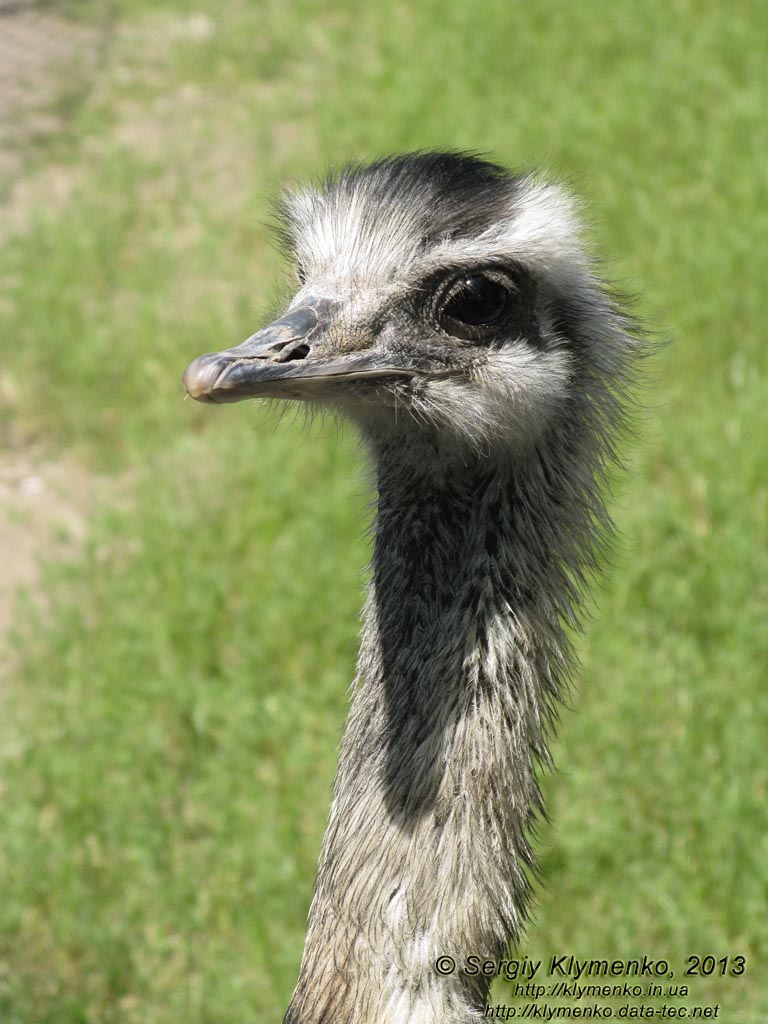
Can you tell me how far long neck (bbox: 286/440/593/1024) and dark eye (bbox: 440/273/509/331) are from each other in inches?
8.3

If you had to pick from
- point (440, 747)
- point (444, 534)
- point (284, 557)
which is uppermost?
point (444, 534)

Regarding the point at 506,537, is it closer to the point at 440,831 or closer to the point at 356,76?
the point at 440,831

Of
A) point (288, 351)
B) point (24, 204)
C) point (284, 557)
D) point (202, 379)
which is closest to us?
point (202, 379)

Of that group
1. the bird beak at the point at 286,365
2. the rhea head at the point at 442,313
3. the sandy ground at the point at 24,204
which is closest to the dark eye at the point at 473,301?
the rhea head at the point at 442,313

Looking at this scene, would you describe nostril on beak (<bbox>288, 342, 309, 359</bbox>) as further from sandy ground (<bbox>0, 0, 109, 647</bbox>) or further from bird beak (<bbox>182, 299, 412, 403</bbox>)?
sandy ground (<bbox>0, 0, 109, 647</bbox>)

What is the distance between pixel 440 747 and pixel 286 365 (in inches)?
22.1

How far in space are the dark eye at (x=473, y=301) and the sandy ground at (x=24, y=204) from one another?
2371mm

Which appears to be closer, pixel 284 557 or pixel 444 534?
pixel 444 534

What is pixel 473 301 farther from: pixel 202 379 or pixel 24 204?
pixel 24 204

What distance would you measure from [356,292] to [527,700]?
0.63 m

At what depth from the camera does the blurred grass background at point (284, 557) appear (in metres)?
2.99

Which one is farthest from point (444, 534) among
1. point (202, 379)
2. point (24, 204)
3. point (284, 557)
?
point (24, 204)

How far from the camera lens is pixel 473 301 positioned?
1.86m

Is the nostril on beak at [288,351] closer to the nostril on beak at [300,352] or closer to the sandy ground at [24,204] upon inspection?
the nostril on beak at [300,352]
